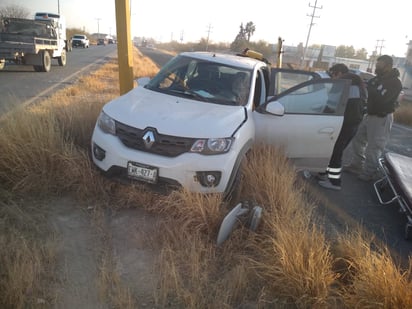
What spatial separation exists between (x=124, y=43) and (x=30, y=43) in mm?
10735

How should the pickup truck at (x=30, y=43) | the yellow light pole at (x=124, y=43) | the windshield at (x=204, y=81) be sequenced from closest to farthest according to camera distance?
the windshield at (x=204, y=81)
the yellow light pole at (x=124, y=43)
the pickup truck at (x=30, y=43)

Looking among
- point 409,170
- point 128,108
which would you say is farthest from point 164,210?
point 409,170

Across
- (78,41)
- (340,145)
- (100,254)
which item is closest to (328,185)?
(340,145)

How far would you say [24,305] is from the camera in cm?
222

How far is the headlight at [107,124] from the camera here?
362 centimetres

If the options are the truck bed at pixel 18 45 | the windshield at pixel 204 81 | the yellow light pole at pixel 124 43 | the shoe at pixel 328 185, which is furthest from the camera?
the truck bed at pixel 18 45

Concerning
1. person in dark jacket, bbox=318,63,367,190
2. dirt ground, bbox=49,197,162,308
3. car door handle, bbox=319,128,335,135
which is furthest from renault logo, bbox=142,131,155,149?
person in dark jacket, bbox=318,63,367,190

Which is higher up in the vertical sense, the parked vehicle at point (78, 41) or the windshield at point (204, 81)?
the windshield at point (204, 81)

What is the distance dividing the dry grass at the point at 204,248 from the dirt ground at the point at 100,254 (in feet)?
0.16

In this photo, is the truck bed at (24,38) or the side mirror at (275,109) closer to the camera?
the side mirror at (275,109)

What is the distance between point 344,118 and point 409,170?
1.14 m

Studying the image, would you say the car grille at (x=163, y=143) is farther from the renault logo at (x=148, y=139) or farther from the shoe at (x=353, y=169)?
the shoe at (x=353, y=169)

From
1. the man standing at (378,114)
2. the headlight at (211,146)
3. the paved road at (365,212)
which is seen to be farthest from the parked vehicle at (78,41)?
the headlight at (211,146)

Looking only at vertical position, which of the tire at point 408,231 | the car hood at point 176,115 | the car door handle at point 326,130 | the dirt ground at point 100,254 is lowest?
the tire at point 408,231
